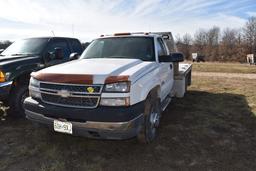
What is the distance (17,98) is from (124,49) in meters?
2.60

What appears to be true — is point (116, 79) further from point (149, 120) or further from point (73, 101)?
point (149, 120)

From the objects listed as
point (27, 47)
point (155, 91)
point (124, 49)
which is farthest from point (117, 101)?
point (27, 47)

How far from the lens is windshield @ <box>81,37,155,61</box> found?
438 cm

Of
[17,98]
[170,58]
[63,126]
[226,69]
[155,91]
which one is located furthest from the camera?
[226,69]

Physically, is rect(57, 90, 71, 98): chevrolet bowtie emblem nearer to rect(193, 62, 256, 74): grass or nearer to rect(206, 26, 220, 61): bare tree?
rect(193, 62, 256, 74): grass

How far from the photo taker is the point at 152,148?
3807 mm

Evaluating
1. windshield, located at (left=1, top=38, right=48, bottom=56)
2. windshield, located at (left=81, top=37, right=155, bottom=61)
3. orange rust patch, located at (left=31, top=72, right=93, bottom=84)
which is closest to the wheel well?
windshield, located at (left=81, top=37, right=155, bottom=61)

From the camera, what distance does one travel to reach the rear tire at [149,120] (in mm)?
3697

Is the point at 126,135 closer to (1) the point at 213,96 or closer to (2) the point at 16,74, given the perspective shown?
(2) the point at 16,74

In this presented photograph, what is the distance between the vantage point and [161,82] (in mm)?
4434

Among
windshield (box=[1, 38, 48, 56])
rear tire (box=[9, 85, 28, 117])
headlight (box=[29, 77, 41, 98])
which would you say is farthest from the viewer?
windshield (box=[1, 38, 48, 56])

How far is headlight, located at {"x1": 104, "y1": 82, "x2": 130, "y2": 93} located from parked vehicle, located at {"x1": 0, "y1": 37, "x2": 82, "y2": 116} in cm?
249

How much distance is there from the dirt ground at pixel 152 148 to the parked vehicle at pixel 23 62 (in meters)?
0.61

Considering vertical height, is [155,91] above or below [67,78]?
below
